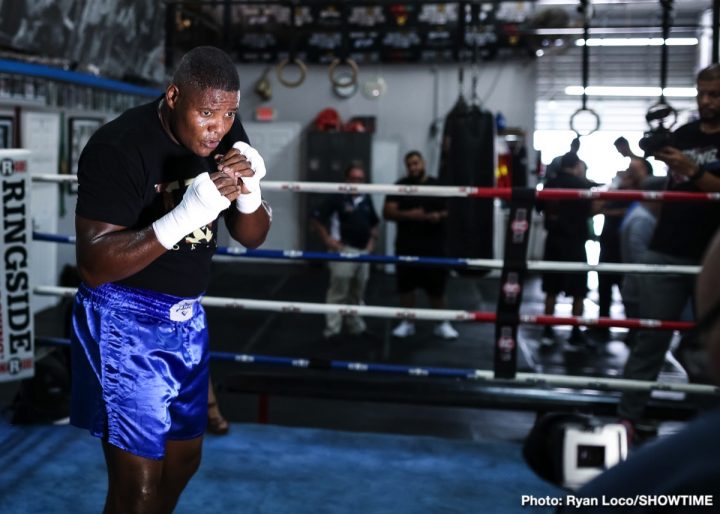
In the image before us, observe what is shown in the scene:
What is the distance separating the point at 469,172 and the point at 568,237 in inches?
49.7

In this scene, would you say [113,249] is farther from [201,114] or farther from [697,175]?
[697,175]

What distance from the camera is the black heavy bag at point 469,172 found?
16.1 feet

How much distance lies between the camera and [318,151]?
9.84 m

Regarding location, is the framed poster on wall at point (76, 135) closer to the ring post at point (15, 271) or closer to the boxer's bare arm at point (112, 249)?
the ring post at point (15, 271)

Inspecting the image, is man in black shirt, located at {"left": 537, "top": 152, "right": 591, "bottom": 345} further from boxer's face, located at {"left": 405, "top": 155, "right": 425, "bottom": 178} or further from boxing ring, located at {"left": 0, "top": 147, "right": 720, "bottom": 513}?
boxing ring, located at {"left": 0, "top": 147, "right": 720, "bottom": 513}

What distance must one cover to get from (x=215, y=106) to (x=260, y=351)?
3970 millimetres

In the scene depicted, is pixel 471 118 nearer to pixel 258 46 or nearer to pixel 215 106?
pixel 215 106

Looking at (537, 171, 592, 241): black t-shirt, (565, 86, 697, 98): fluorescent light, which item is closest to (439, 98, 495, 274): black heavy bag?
(537, 171, 592, 241): black t-shirt

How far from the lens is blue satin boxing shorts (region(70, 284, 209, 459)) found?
5.82 feet

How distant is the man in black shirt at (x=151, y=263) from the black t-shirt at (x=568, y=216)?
435cm

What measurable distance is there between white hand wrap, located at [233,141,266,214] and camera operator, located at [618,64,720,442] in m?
1.71

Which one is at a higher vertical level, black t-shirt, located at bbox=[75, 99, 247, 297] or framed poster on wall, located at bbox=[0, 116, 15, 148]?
framed poster on wall, located at bbox=[0, 116, 15, 148]

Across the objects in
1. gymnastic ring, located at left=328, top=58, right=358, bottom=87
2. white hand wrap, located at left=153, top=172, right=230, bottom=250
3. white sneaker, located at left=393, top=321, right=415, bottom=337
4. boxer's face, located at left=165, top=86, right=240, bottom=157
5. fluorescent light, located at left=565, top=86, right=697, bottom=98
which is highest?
fluorescent light, located at left=565, top=86, right=697, bottom=98

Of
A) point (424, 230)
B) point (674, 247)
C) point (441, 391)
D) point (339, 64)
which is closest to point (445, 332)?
point (424, 230)
